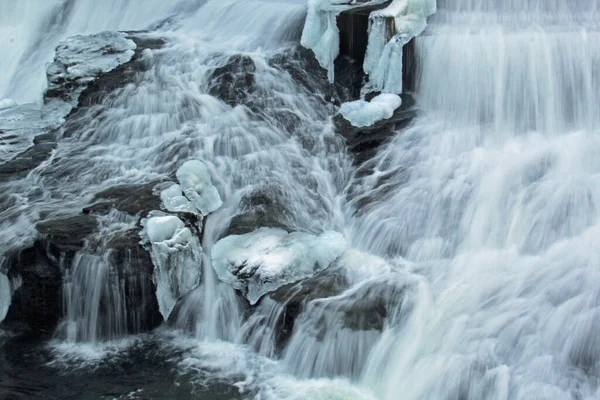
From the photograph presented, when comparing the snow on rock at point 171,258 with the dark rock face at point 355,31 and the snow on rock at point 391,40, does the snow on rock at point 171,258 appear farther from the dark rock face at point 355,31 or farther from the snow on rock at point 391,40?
the dark rock face at point 355,31

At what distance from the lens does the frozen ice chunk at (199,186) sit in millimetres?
7898

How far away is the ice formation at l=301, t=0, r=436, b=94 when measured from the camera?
9.38m

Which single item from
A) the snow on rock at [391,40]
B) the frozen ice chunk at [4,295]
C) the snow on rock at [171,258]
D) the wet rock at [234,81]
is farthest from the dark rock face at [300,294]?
the snow on rock at [391,40]

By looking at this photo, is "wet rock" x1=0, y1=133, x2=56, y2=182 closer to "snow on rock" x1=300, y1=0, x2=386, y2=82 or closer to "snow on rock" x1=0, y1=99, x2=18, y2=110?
"snow on rock" x1=0, y1=99, x2=18, y2=110

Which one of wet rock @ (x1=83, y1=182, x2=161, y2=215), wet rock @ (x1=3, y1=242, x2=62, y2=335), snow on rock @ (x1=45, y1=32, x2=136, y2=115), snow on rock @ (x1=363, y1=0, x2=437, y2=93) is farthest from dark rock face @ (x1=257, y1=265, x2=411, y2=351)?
snow on rock @ (x1=45, y1=32, x2=136, y2=115)

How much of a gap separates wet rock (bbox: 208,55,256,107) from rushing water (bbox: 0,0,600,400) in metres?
0.09

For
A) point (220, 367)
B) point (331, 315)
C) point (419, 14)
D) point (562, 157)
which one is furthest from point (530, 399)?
point (419, 14)

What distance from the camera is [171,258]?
286 inches

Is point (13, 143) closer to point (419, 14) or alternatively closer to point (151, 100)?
point (151, 100)

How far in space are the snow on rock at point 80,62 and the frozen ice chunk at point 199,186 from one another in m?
2.35

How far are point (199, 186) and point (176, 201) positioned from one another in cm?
39

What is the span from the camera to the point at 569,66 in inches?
346

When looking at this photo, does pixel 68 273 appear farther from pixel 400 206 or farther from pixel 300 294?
pixel 400 206

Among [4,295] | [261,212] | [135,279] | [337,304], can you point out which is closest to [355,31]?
[261,212]
